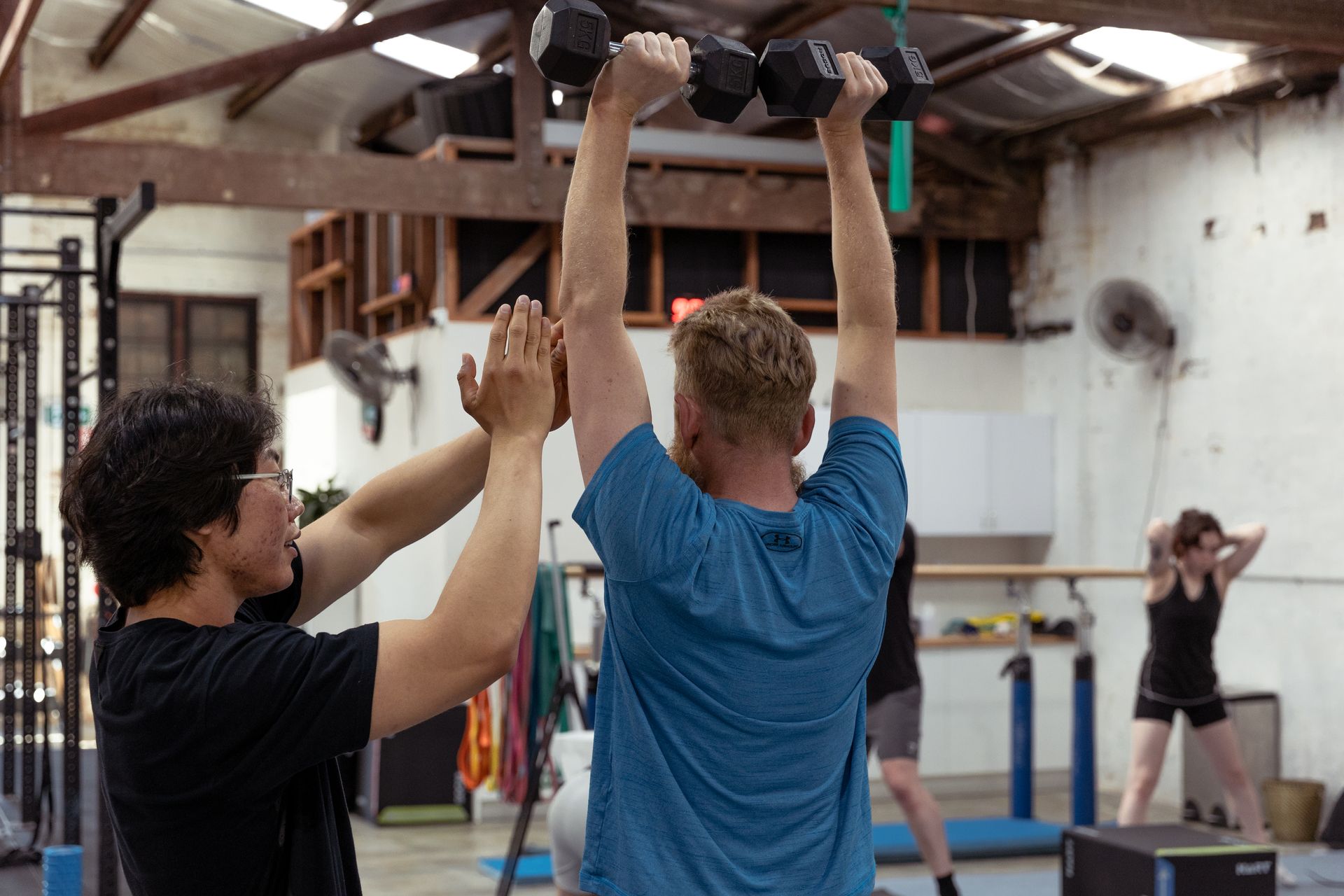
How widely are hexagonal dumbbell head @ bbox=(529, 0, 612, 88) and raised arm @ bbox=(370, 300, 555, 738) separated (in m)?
0.25

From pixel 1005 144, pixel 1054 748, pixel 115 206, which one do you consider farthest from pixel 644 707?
pixel 1005 144

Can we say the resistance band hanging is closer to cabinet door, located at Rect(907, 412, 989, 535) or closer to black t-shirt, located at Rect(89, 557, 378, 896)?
black t-shirt, located at Rect(89, 557, 378, 896)

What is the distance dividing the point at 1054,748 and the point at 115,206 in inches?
254

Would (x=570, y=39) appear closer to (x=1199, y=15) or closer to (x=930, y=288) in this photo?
(x=1199, y=15)

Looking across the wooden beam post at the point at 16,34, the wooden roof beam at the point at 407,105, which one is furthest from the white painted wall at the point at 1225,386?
the wooden beam post at the point at 16,34

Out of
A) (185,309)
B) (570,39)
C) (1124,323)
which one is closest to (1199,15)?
(1124,323)

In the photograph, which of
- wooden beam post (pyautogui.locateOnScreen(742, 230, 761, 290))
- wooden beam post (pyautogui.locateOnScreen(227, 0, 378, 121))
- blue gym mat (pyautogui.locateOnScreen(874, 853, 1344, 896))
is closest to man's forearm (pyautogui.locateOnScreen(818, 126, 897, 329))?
blue gym mat (pyautogui.locateOnScreen(874, 853, 1344, 896))

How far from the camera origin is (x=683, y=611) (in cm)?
151

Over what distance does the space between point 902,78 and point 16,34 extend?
199 inches

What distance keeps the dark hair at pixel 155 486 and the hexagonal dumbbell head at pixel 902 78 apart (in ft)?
2.78

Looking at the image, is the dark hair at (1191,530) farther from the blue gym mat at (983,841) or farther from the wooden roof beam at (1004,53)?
the wooden roof beam at (1004,53)

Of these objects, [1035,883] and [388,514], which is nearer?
[388,514]

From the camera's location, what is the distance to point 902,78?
1.72 metres

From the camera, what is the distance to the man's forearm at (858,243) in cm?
175
